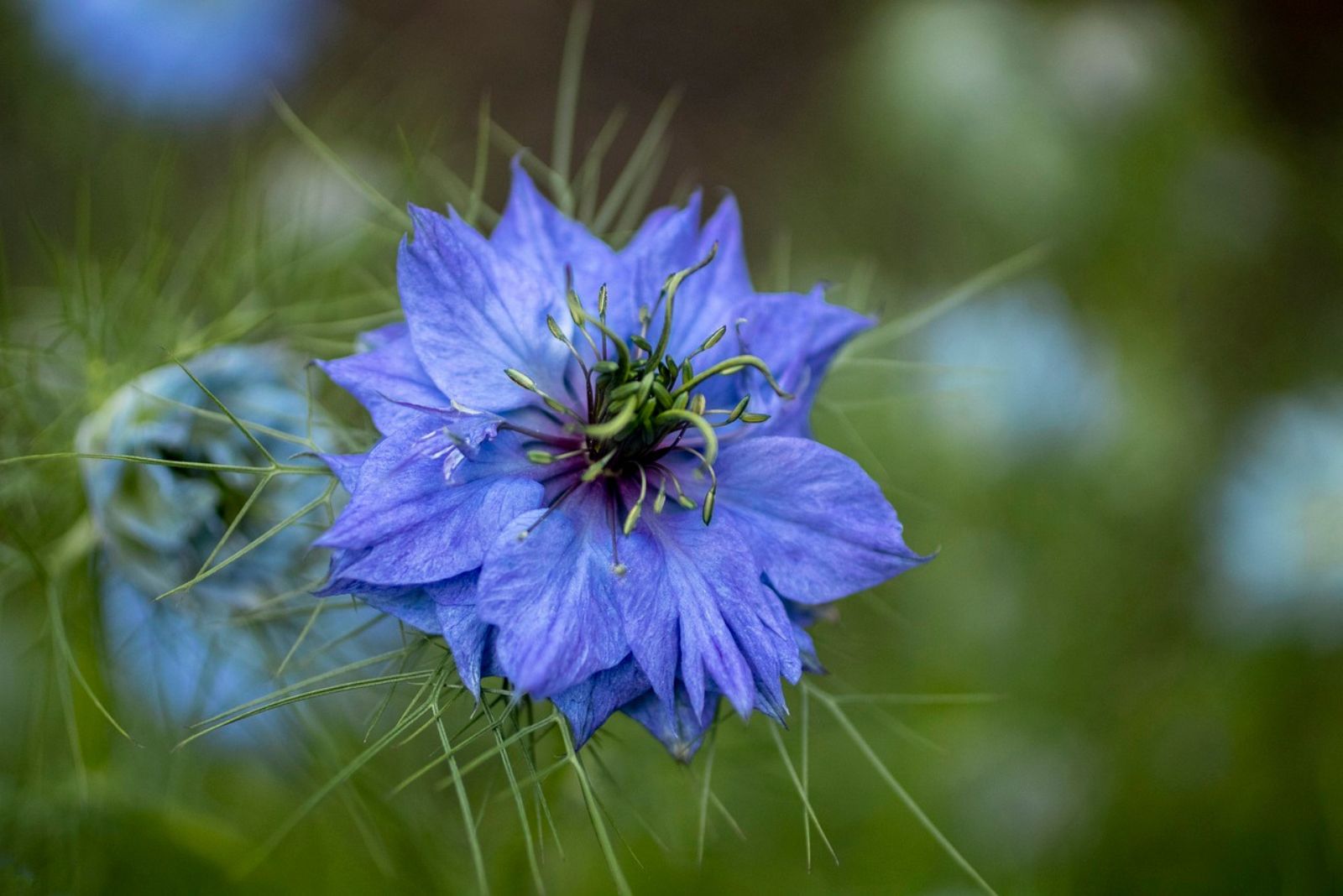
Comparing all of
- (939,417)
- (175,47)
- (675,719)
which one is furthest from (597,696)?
(175,47)

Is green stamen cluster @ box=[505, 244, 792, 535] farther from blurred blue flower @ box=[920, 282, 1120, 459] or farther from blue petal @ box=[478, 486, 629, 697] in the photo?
blurred blue flower @ box=[920, 282, 1120, 459]

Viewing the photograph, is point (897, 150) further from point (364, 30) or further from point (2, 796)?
point (2, 796)

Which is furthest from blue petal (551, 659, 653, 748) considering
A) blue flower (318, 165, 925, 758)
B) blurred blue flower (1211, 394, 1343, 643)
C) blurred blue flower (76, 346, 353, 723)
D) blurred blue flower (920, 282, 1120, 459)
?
blurred blue flower (1211, 394, 1343, 643)

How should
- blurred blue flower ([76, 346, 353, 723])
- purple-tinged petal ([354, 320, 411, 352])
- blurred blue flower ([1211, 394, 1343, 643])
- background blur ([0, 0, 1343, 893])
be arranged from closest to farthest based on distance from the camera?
1. purple-tinged petal ([354, 320, 411, 352])
2. blurred blue flower ([76, 346, 353, 723])
3. background blur ([0, 0, 1343, 893])
4. blurred blue flower ([1211, 394, 1343, 643])

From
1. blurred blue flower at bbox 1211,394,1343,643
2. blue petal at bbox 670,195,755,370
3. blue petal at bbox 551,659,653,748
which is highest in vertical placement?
blue petal at bbox 670,195,755,370

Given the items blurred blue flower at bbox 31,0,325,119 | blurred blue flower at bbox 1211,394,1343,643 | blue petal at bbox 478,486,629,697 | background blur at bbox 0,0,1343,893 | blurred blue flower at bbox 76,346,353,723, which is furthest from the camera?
blurred blue flower at bbox 31,0,325,119

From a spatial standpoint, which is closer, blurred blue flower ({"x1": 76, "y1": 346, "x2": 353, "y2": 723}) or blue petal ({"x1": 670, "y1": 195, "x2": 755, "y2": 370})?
blue petal ({"x1": 670, "y1": 195, "x2": 755, "y2": 370})

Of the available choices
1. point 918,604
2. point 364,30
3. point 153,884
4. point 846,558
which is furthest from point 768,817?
point 364,30

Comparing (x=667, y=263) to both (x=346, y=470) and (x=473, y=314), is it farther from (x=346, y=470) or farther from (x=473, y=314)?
(x=346, y=470)
